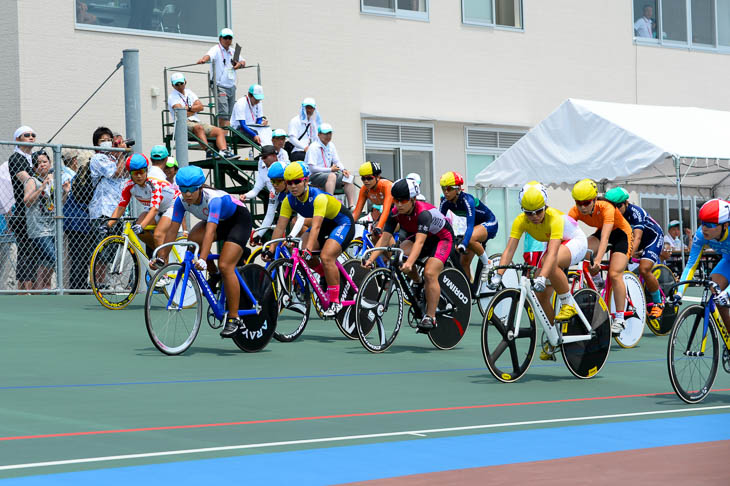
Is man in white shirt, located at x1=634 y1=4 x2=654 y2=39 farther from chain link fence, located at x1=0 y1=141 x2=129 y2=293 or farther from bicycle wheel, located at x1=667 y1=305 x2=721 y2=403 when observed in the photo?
bicycle wheel, located at x1=667 y1=305 x2=721 y2=403

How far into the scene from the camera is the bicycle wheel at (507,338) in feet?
32.7

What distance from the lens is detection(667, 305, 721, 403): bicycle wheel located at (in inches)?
356

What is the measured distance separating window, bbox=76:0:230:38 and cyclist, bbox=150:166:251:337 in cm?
1020

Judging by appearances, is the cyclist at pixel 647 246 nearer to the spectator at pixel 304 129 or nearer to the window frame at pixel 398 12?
the spectator at pixel 304 129

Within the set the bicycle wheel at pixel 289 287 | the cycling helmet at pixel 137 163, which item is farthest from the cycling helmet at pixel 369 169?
the cycling helmet at pixel 137 163

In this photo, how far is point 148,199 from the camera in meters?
14.5

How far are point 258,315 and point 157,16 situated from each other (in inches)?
444

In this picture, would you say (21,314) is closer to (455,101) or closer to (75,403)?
(75,403)

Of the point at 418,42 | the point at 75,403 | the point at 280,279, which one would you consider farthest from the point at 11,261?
the point at 418,42

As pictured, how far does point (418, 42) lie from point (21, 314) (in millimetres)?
13935

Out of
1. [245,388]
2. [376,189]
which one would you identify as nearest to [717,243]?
[245,388]

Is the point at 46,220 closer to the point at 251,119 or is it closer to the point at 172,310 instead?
the point at 251,119

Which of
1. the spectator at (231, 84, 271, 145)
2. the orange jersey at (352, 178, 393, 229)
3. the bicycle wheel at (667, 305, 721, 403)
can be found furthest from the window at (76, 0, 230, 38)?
the bicycle wheel at (667, 305, 721, 403)

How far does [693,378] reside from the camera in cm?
927
